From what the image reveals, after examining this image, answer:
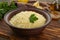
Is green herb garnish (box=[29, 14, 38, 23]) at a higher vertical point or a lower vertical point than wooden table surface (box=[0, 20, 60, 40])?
higher

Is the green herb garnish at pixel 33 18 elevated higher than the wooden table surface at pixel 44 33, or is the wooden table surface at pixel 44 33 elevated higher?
the green herb garnish at pixel 33 18

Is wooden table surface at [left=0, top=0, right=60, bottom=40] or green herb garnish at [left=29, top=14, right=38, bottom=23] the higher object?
green herb garnish at [left=29, top=14, right=38, bottom=23]

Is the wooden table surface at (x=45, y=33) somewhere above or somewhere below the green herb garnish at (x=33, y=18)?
below

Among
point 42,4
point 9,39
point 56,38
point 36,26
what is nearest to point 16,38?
point 9,39

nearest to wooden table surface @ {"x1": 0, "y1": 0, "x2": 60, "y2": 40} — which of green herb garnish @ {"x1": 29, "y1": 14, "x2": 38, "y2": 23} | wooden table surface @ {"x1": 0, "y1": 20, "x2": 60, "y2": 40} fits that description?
wooden table surface @ {"x1": 0, "y1": 20, "x2": 60, "y2": 40}

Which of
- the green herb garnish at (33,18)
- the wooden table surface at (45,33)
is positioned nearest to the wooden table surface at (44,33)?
the wooden table surface at (45,33)

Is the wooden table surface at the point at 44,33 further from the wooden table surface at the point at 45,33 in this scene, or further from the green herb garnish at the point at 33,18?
the green herb garnish at the point at 33,18

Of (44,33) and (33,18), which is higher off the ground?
(33,18)

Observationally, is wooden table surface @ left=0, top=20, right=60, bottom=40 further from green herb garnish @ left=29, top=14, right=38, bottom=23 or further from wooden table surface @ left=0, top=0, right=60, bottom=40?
green herb garnish @ left=29, top=14, right=38, bottom=23

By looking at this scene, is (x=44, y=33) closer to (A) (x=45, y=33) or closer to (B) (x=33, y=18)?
(A) (x=45, y=33)

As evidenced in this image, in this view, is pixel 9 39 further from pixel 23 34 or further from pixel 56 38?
pixel 56 38

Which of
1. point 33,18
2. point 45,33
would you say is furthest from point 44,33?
point 33,18
